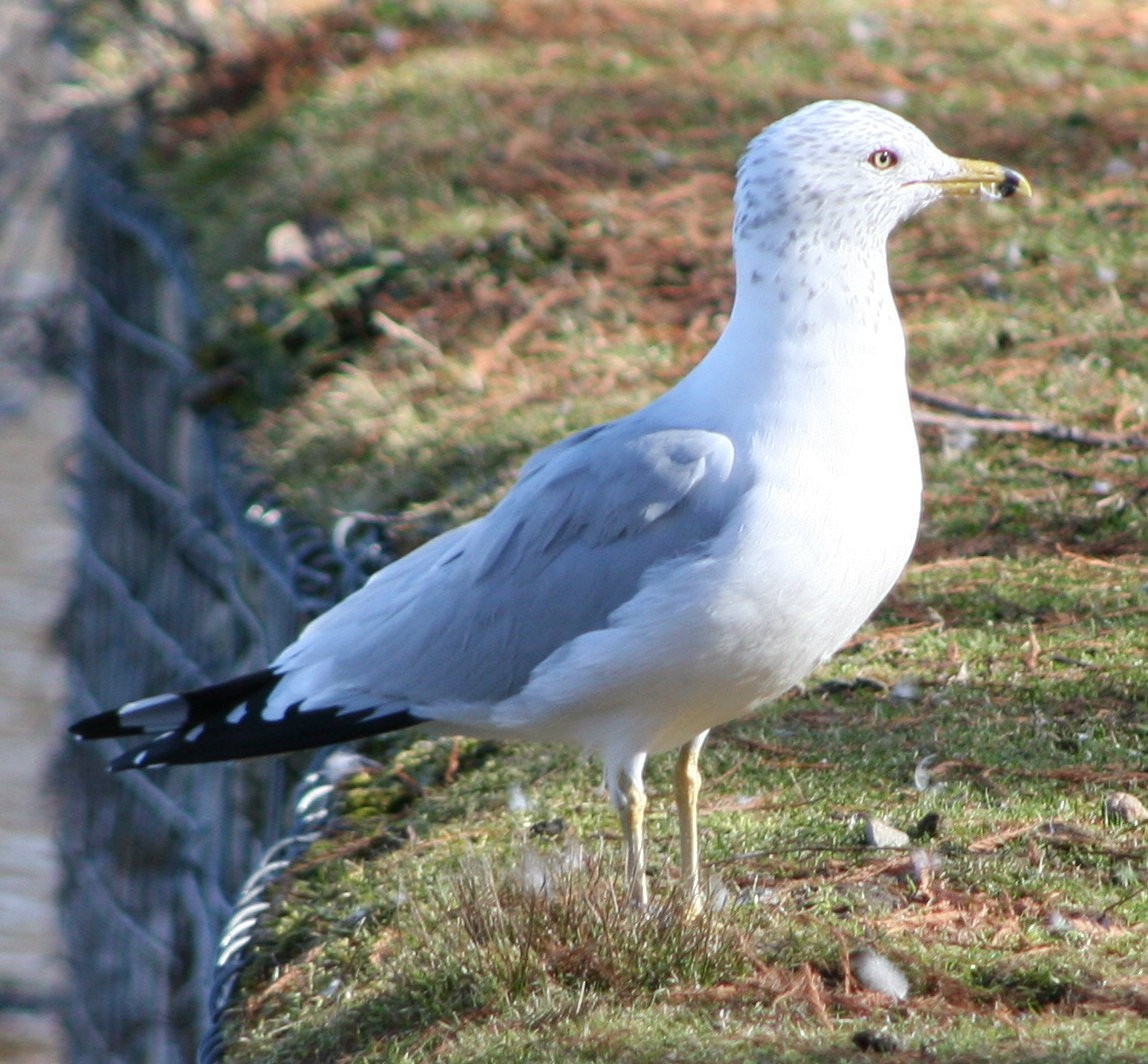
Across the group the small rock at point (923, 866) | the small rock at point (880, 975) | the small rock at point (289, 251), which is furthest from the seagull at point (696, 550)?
the small rock at point (289, 251)

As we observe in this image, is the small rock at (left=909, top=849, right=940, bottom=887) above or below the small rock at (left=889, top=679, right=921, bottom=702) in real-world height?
below

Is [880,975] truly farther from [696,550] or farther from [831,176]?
[831,176]

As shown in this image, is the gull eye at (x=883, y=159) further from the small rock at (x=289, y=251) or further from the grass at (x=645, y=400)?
the small rock at (x=289, y=251)

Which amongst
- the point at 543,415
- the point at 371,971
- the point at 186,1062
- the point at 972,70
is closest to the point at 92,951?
the point at 186,1062

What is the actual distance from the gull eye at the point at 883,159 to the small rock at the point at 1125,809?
3.80 ft

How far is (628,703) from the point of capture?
9.24 feet

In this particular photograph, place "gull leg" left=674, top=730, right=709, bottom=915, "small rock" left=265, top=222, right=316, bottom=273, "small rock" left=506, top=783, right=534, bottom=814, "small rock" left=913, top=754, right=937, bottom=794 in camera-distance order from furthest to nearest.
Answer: "small rock" left=265, top=222, right=316, bottom=273, "small rock" left=506, top=783, right=534, bottom=814, "small rock" left=913, top=754, right=937, bottom=794, "gull leg" left=674, top=730, right=709, bottom=915

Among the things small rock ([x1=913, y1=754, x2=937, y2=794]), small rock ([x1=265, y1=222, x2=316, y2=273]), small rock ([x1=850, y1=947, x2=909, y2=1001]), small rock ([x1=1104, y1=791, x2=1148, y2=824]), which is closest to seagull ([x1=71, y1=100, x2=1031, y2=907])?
small rock ([x1=850, y1=947, x2=909, y2=1001])

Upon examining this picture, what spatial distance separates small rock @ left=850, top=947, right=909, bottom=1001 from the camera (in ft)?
8.39

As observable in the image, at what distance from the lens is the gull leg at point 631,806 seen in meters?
2.89

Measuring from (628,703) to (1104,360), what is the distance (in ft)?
9.71

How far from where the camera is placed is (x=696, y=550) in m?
2.74

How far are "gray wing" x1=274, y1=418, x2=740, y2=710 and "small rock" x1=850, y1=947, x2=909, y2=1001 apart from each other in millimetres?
664

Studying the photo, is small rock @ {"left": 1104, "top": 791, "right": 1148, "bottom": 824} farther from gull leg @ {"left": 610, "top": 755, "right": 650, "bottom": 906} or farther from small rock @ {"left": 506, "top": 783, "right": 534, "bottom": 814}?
small rock @ {"left": 506, "top": 783, "right": 534, "bottom": 814}
